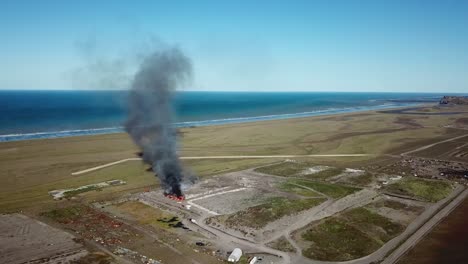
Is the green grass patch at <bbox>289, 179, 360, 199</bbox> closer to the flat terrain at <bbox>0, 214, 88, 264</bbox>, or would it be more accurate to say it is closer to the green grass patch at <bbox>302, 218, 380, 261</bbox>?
the green grass patch at <bbox>302, 218, 380, 261</bbox>

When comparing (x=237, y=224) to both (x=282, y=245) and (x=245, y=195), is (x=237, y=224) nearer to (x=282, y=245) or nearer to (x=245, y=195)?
(x=282, y=245)

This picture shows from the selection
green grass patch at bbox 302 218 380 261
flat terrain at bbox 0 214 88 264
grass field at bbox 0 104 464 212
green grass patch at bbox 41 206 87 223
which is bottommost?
green grass patch at bbox 302 218 380 261

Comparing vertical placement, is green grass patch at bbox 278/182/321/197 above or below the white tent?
above

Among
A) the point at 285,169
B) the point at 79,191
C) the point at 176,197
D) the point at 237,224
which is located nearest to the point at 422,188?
the point at 285,169

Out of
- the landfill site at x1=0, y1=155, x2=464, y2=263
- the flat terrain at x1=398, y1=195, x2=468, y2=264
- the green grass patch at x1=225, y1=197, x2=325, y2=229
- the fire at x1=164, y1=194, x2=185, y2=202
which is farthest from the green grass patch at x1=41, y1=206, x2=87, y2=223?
the flat terrain at x1=398, y1=195, x2=468, y2=264

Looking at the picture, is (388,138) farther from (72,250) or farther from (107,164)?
(72,250)

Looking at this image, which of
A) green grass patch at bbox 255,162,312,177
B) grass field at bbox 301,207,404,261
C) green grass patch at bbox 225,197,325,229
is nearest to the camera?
grass field at bbox 301,207,404,261

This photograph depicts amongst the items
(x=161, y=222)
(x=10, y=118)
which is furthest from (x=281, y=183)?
(x=10, y=118)
